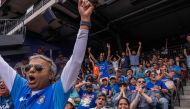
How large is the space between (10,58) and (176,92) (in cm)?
1145

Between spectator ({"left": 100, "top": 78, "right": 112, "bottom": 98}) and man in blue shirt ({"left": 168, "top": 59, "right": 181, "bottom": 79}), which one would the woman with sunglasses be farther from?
man in blue shirt ({"left": 168, "top": 59, "right": 181, "bottom": 79})

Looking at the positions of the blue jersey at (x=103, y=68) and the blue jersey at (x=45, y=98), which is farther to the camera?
the blue jersey at (x=103, y=68)

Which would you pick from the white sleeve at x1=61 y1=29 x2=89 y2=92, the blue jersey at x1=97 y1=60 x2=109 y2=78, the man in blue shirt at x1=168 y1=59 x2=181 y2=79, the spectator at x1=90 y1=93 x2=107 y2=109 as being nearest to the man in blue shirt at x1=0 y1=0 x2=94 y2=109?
the white sleeve at x1=61 y1=29 x2=89 y2=92

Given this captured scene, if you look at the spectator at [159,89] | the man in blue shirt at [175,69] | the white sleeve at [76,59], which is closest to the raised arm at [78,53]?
the white sleeve at [76,59]

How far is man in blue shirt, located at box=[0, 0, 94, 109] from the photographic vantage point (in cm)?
238

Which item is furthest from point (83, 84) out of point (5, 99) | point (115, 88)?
point (5, 99)

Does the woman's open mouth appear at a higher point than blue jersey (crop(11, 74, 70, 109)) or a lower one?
higher

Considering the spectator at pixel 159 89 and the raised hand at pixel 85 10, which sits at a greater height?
the raised hand at pixel 85 10

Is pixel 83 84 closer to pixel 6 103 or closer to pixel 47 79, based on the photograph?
pixel 6 103

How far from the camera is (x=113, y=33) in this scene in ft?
60.2

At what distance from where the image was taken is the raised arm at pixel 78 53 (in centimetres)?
237

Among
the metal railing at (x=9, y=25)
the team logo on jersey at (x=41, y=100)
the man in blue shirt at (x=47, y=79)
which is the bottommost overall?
the team logo on jersey at (x=41, y=100)

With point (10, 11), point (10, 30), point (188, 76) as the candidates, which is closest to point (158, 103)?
point (188, 76)

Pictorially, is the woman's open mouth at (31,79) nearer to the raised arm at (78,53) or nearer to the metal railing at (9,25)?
the raised arm at (78,53)
